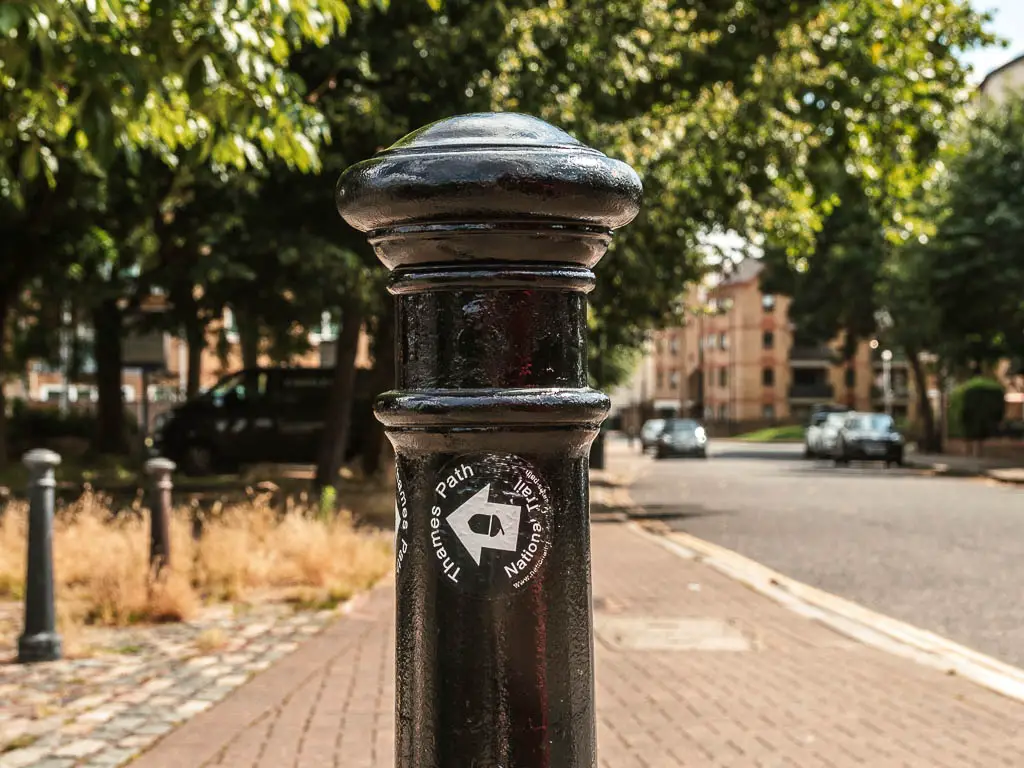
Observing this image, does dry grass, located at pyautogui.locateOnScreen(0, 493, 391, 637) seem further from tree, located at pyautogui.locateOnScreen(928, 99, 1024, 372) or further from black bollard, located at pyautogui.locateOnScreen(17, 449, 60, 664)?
tree, located at pyautogui.locateOnScreen(928, 99, 1024, 372)

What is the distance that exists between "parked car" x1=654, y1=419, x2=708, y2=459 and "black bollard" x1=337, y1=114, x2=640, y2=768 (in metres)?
45.5

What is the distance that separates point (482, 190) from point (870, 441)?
1444 inches

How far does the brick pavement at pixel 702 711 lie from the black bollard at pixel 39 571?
121cm

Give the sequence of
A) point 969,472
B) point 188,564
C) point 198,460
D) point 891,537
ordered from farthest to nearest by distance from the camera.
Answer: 1. point 969,472
2. point 198,460
3. point 891,537
4. point 188,564

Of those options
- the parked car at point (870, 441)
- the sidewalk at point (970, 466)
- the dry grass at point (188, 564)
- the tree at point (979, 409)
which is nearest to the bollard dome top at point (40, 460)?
the dry grass at point (188, 564)

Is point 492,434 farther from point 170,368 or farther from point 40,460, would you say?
point 170,368

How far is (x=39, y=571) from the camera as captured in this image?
21.4ft

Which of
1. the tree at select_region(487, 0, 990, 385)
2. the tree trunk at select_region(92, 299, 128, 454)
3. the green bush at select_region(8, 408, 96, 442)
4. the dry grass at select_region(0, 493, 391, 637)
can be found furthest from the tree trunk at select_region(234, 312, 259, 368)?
the dry grass at select_region(0, 493, 391, 637)

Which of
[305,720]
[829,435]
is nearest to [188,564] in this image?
[305,720]

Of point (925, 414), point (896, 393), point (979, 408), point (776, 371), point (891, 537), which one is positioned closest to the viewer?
point (891, 537)

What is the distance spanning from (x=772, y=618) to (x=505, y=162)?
268 inches

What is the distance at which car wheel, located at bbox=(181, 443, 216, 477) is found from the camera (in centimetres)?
2331

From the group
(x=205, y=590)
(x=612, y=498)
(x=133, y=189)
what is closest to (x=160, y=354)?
(x=612, y=498)

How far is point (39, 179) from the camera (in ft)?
54.0
